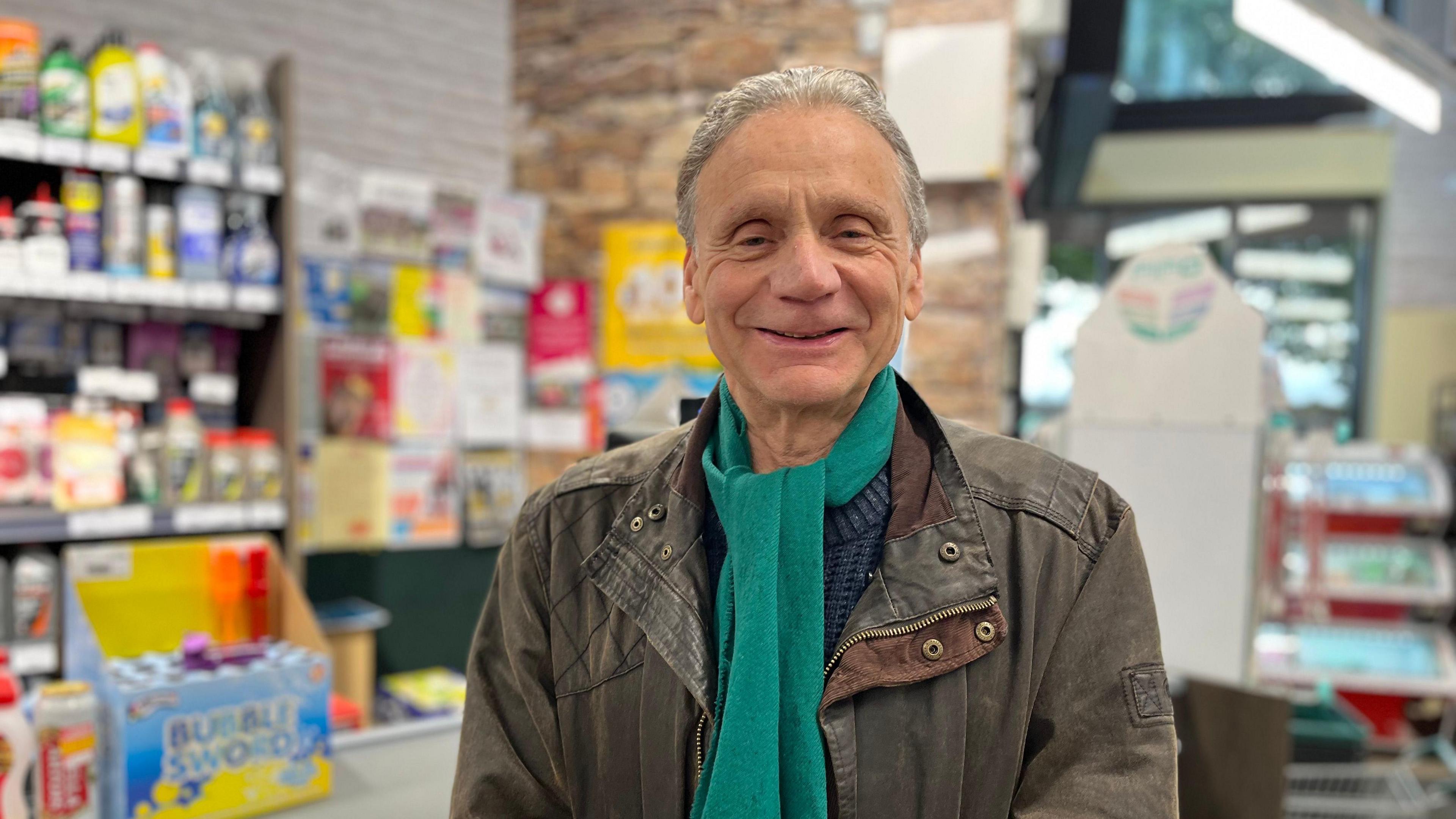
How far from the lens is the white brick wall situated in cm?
372

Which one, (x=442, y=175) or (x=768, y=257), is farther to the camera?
(x=442, y=175)

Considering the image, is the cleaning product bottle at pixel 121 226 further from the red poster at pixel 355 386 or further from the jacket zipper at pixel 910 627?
the jacket zipper at pixel 910 627

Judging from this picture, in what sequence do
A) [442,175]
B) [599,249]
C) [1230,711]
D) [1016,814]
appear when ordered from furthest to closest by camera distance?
[442,175] → [599,249] → [1230,711] → [1016,814]

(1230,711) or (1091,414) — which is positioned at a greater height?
(1091,414)

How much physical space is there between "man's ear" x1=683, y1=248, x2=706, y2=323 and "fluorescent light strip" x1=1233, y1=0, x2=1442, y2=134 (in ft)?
7.79

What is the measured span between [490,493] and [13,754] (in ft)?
9.10

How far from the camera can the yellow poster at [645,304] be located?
152 inches

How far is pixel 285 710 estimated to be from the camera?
5.27 ft

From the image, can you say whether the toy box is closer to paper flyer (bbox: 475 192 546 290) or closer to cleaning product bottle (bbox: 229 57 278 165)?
cleaning product bottle (bbox: 229 57 278 165)

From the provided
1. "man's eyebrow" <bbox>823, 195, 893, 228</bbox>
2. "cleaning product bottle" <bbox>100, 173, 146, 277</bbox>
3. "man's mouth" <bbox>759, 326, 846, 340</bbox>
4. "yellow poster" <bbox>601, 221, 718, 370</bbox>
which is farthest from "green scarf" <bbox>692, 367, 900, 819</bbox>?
"yellow poster" <bbox>601, 221, 718, 370</bbox>

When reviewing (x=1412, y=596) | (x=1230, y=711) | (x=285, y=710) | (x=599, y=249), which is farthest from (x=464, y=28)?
(x=1412, y=596)

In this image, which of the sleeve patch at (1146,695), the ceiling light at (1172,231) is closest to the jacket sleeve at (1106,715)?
the sleeve patch at (1146,695)

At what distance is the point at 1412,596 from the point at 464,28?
19.1 ft

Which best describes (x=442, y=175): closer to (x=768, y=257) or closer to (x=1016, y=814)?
(x=768, y=257)
